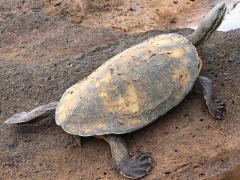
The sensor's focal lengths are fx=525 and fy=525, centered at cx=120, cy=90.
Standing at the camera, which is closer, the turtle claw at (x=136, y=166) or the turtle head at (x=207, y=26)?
the turtle claw at (x=136, y=166)

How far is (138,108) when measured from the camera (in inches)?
180

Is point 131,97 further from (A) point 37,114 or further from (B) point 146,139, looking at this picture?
(A) point 37,114

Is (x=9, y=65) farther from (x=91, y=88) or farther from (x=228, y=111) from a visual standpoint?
(x=228, y=111)

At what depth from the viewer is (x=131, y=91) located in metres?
4.62

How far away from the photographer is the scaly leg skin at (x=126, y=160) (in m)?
4.36

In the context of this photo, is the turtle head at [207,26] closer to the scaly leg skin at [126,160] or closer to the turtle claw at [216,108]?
the turtle claw at [216,108]

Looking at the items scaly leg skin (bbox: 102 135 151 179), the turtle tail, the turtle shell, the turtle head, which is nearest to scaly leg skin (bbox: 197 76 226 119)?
the turtle shell

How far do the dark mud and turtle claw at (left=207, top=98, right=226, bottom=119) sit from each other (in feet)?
0.17

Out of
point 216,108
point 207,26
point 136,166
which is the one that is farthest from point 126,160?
point 207,26

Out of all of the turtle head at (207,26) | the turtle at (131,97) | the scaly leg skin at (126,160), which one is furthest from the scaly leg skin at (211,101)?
the scaly leg skin at (126,160)

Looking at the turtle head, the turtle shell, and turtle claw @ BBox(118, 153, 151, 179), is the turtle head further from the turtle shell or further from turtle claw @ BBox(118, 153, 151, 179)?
turtle claw @ BBox(118, 153, 151, 179)

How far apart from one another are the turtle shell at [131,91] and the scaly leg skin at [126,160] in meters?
0.12

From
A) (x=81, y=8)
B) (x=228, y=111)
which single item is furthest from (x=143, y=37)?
(x=228, y=111)

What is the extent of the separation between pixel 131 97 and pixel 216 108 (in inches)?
31.6
